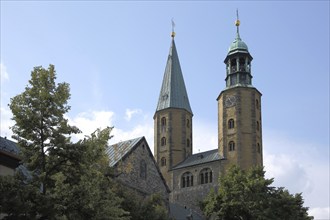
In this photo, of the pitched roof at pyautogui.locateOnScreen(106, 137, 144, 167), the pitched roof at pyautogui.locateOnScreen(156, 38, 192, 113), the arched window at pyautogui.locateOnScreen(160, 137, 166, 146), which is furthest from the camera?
the pitched roof at pyautogui.locateOnScreen(156, 38, 192, 113)

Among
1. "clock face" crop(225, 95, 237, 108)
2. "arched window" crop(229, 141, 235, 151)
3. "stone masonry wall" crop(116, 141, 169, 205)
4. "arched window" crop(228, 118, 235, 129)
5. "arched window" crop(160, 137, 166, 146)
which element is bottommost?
"stone masonry wall" crop(116, 141, 169, 205)

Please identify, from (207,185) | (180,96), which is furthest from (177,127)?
(207,185)

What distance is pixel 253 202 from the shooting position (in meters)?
40.8

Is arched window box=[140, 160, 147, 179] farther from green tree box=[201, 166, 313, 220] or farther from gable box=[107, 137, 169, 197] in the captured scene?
green tree box=[201, 166, 313, 220]

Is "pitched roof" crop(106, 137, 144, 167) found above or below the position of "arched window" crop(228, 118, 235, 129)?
below

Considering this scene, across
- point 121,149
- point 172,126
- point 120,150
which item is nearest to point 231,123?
point 172,126

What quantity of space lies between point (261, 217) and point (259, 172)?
5907 mm

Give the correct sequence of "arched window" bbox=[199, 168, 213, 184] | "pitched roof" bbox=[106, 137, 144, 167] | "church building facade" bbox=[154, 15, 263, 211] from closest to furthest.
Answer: "pitched roof" bbox=[106, 137, 144, 167] < "church building facade" bbox=[154, 15, 263, 211] < "arched window" bbox=[199, 168, 213, 184]

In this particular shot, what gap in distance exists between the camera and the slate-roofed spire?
245 ft

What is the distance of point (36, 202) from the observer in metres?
18.7

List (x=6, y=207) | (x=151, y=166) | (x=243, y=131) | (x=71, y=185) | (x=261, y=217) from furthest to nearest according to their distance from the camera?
(x=243, y=131) → (x=151, y=166) → (x=261, y=217) → (x=71, y=185) → (x=6, y=207)

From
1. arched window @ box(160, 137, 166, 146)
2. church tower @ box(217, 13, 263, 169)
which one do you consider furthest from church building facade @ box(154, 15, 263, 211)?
arched window @ box(160, 137, 166, 146)

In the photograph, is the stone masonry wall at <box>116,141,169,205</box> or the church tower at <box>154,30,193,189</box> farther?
the church tower at <box>154,30,193,189</box>

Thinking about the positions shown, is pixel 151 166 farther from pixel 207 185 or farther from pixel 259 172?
pixel 207 185
